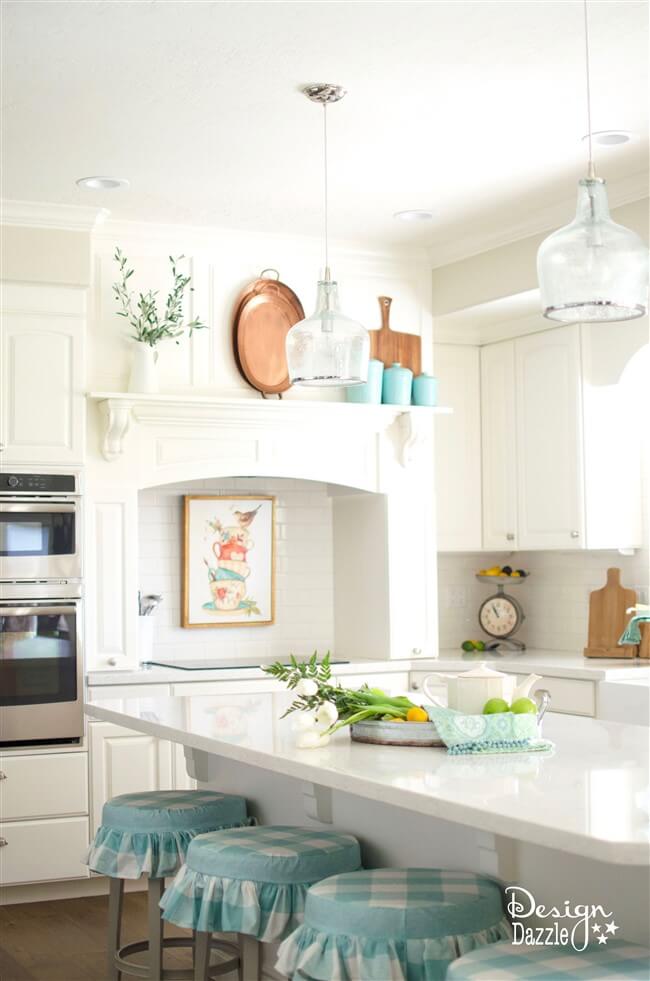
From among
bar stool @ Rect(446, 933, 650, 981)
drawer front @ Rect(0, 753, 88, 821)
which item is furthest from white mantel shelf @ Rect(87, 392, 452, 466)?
bar stool @ Rect(446, 933, 650, 981)

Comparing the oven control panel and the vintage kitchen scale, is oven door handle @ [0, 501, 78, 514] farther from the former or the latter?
the vintage kitchen scale

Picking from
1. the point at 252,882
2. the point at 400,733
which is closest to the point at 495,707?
the point at 400,733

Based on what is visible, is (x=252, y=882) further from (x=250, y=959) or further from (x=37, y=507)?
(x=37, y=507)

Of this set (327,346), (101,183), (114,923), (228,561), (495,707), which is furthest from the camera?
(228,561)

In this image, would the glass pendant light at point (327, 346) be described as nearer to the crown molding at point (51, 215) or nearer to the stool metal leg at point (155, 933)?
the stool metal leg at point (155, 933)

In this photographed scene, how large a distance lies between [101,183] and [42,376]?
2.74ft

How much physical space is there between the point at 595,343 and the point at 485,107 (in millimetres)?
1671

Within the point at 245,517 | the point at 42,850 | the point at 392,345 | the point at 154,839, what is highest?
the point at 392,345

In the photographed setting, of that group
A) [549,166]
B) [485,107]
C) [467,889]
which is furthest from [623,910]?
[549,166]

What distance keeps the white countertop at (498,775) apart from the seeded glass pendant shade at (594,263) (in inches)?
37.9

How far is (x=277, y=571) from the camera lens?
5953 millimetres

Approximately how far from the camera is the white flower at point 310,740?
269 centimetres

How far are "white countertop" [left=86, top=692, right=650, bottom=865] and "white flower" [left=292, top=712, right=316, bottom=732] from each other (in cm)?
6

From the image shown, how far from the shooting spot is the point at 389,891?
7.90ft
